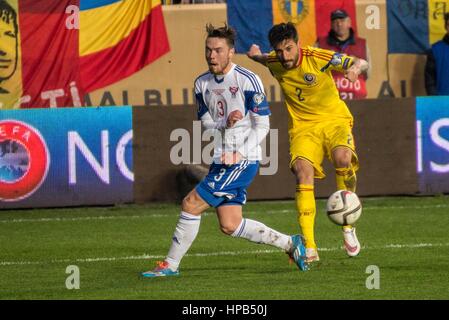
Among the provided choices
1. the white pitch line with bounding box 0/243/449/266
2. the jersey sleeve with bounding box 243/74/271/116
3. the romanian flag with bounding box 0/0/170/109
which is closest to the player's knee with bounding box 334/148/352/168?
the white pitch line with bounding box 0/243/449/266

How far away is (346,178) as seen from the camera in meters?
11.6

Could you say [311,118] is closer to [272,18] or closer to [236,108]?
[236,108]

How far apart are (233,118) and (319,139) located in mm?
1551

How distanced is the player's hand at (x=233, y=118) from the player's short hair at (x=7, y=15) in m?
7.11

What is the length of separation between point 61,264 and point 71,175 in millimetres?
4280

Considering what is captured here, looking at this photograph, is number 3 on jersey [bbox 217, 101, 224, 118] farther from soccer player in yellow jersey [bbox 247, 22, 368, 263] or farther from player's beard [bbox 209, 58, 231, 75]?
soccer player in yellow jersey [bbox 247, 22, 368, 263]

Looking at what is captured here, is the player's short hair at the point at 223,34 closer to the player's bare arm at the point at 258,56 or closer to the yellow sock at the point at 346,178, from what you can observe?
the player's bare arm at the point at 258,56

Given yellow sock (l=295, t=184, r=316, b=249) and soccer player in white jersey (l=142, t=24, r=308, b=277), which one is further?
yellow sock (l=295, t=184, r=316, b=249)

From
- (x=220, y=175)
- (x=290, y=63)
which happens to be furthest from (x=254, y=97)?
(x=290, y=63)

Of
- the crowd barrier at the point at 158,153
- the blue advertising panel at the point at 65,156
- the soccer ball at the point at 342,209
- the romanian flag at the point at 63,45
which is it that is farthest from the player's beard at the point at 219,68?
the romanian flag at the point at 63,45

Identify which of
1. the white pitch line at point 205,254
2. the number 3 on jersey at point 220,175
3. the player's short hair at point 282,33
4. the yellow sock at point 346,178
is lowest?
the white pitch line at point 205,254

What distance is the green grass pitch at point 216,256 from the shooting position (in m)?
9.36

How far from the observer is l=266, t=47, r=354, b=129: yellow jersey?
37.0ft
